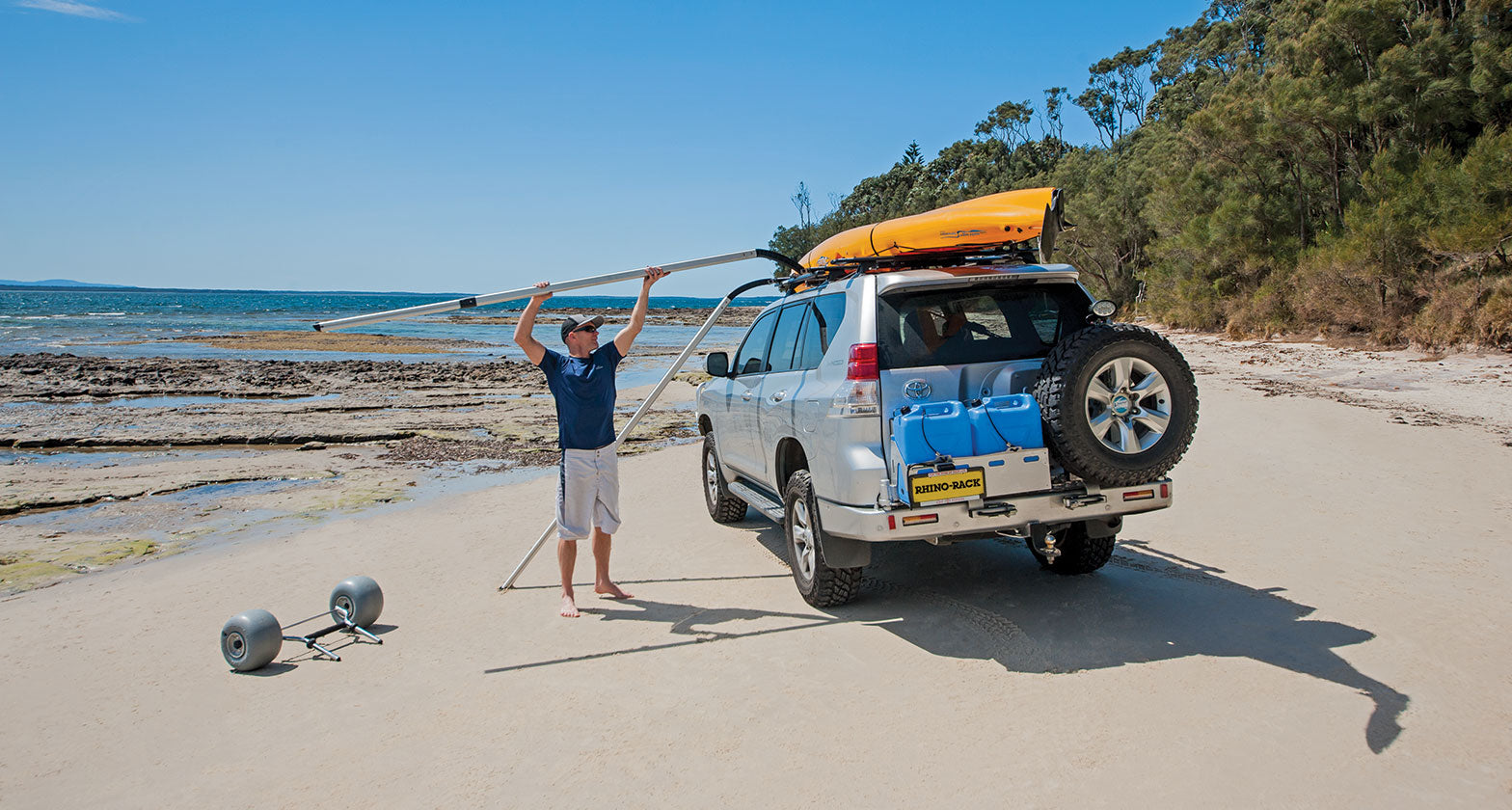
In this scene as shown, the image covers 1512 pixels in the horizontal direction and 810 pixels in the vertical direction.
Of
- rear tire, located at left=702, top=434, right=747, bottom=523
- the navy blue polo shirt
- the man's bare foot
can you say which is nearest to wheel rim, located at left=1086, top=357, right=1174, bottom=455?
the navy blue polo shirt

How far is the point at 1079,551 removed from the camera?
20.2 ft

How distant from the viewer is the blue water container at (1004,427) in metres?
4.84

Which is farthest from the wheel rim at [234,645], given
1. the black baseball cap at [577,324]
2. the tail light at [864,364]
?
the tail light at [864,364]

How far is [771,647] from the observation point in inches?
203

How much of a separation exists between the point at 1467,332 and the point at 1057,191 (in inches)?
638

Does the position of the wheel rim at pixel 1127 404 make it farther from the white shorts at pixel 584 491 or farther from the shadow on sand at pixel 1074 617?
the white shorts at pixel 584 491

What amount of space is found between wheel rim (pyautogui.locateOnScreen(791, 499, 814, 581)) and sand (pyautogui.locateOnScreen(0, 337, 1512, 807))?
A: 0.33m

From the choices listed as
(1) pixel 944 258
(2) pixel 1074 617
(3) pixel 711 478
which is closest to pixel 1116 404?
(2) pixel 1074 617

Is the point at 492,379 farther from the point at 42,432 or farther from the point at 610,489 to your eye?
the point at 610,489

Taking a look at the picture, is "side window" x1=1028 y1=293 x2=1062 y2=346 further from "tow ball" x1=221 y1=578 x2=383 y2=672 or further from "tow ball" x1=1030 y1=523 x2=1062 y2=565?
"tow ball" x1=221 y1=578 x2=383 y2=672

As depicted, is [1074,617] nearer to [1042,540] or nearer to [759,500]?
[1042,540]

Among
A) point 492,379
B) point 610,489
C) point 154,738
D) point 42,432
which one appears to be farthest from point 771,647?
point 492,379

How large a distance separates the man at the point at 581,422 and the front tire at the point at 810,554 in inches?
47.6

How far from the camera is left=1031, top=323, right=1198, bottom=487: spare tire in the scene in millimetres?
4852
